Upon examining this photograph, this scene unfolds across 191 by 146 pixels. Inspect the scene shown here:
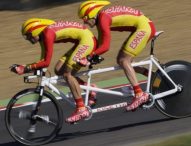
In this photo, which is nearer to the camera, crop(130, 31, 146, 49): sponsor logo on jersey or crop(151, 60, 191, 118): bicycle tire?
crop(130, 31, 146, 49): sponsor logo on jersey

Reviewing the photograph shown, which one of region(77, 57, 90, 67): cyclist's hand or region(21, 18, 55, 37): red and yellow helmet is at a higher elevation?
region(21, 18, 55, 37): red and yellow helmet

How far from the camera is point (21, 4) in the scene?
23.9 m

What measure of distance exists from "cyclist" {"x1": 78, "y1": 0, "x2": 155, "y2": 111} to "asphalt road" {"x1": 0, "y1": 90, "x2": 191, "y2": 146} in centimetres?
42

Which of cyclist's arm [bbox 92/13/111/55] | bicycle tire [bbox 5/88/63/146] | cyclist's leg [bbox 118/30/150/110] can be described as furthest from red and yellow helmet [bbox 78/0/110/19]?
bicycle tire [bbox 5/88/63/146]

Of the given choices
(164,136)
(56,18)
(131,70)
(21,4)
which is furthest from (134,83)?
(21,4)

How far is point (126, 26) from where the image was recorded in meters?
10.5

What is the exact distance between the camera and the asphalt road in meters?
9.94

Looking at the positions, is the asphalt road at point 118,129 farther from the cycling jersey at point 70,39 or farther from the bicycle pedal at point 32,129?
the cycling jersey at point 70,39

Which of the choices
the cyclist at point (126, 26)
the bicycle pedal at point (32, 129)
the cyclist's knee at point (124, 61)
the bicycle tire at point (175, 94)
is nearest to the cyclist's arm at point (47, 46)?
the cyclist at point (126, 26)

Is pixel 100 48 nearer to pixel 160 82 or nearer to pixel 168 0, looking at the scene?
pixel 160 82

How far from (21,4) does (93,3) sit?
45.1 ft

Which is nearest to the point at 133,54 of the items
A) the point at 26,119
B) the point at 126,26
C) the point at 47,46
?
the point at 126,26

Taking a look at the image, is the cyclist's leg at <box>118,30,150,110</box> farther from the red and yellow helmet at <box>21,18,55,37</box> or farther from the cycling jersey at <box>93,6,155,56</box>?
the red and yellow helmet at <box>21,18,55,37</box>

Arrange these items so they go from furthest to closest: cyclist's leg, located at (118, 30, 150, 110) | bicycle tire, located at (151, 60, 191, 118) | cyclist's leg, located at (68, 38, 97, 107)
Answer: bicycle tire, located at (151, 60, 191, 118), cyclist's leg, located at (118, 30, 150, 110), cyclist's leg, located at (68, 38, 97, 107)
